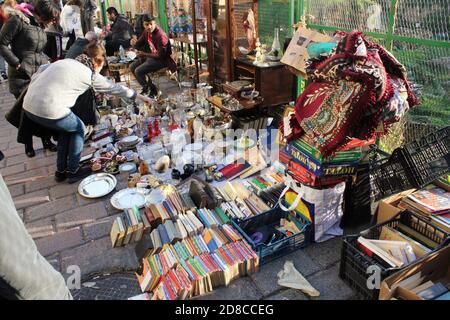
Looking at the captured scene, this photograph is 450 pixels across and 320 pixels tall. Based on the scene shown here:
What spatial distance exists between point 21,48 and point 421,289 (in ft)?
19.6

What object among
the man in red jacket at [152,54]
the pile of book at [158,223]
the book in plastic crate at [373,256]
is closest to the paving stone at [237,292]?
the pile of book at [158,223]

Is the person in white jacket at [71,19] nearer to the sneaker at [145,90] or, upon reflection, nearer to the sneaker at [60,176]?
the sneaker at [145,90]

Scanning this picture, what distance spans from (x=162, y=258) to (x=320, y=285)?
127cm

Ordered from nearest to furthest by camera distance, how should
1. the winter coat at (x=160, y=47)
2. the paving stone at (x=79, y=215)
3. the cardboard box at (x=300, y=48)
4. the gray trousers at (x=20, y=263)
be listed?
the gray trousers at (x=20, y=263) < the paving stone at (x=79, y=215) < the cardboard box at (x=300, y=48) < the winter coat at (x=160, y=47)

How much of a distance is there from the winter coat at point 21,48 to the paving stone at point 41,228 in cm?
298

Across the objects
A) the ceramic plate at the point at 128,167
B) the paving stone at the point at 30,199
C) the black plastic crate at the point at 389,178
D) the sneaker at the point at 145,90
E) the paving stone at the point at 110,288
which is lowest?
the paving stone at the point at 110,288

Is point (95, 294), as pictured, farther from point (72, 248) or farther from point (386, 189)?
point (386, 189)

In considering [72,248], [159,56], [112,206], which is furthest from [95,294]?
[159,56]

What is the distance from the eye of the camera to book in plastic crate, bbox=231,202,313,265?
2.91 meters

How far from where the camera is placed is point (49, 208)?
12.8 ft

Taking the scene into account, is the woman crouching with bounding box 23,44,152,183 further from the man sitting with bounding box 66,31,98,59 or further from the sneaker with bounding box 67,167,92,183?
the man sitting with bounding box 66,31,98,59

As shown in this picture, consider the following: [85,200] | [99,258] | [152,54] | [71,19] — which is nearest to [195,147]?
[85,200]

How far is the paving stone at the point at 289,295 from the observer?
2.65 meters

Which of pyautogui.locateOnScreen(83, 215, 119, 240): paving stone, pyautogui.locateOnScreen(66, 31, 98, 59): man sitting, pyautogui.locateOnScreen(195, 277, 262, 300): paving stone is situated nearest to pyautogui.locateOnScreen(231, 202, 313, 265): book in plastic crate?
pyautogui.locateOnScreen(195, 277, 262, 300): paving stone
